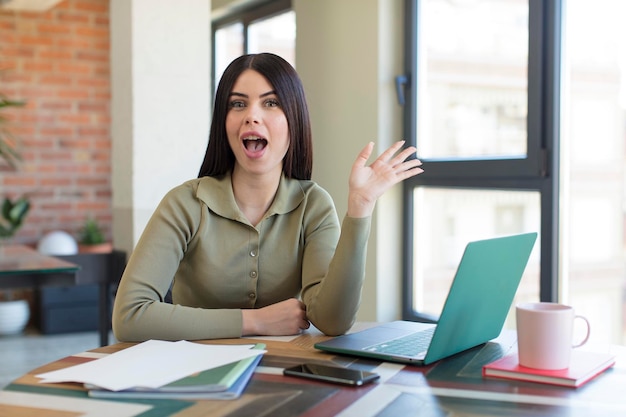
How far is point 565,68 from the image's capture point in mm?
2650

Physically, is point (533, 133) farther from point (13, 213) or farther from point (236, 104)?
point (13, 213)

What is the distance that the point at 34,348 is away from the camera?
4332 mm

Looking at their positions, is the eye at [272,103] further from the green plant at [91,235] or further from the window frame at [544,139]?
the green plant at [91,235]

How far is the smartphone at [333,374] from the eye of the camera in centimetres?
107

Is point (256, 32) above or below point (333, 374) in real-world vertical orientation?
above

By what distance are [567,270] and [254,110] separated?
1527mm

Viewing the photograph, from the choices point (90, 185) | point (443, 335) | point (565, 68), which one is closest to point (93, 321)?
point (90, 185)

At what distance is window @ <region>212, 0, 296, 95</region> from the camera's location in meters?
4.14

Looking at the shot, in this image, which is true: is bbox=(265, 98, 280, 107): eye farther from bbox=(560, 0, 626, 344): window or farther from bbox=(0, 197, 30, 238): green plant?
bbox=(0, 197, 30, 238): green plant

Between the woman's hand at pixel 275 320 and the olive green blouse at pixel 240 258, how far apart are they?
3 cm

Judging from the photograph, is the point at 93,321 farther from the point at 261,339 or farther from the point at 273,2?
the point at 261,339

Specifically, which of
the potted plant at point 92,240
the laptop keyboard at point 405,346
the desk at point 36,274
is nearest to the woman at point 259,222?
the laptop keyboard at point 405,346

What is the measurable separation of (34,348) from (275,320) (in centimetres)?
331

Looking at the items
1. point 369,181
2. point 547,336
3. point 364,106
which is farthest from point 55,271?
point 547,336
